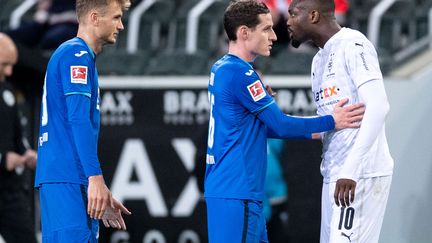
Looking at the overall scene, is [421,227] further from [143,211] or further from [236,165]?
[143,211]

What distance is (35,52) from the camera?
8.55 meters

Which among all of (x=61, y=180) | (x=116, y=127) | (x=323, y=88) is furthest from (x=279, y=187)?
(x=61, y=180)

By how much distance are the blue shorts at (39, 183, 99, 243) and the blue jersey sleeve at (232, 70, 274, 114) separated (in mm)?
864

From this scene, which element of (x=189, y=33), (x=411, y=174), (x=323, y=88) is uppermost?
(x=189, y=33)

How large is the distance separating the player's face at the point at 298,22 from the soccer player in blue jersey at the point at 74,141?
94 centimetres

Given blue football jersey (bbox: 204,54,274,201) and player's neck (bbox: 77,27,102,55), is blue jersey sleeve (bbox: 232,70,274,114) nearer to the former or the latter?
blue football jersey (bbox: 204,54,274,201)

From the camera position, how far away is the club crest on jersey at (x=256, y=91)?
4.57 m

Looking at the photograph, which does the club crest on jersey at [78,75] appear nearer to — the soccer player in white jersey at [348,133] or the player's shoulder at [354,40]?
the soccer player in white jersey at [348,133]

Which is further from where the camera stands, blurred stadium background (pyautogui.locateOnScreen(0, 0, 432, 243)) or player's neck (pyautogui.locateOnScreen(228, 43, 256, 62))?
blurred stadium background (pyautogui.locateOnScreen(0, 0, 432, 243))

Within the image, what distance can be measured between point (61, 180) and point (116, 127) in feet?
13.5

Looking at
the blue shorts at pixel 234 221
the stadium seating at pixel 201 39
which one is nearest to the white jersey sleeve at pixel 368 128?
the blue shorts at pixel 234 221

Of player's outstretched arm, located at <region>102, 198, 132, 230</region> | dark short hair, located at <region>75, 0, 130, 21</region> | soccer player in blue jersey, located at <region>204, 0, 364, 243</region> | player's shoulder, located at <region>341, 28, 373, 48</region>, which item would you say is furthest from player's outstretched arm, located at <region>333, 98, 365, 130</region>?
dark short hair, located at <region>75, 0, 130, 21</region>

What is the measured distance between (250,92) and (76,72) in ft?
2.78

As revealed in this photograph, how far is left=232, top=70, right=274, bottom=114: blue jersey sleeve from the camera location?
4574 mm
